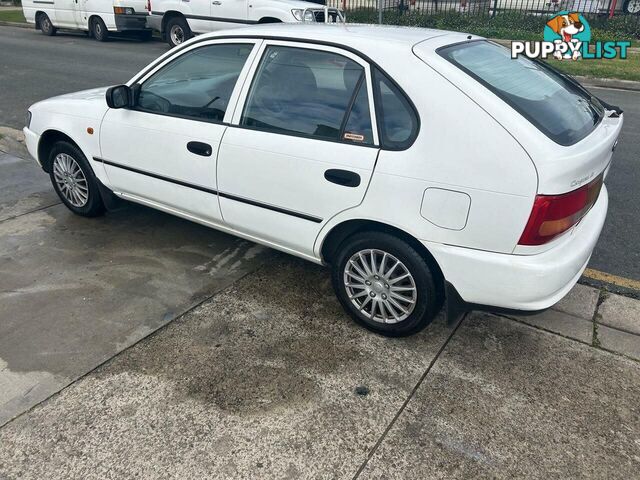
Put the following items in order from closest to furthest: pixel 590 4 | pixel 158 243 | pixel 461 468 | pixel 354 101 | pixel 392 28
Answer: pixel 461 468 → pixel 354 101 → pixel 392 28 → pixel 158 243 → pixel 590 4

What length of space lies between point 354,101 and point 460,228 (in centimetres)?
92

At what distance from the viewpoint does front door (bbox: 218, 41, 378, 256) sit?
2.91m

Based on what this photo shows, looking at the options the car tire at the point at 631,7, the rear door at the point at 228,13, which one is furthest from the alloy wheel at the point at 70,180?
the car tire at the point at 631,7

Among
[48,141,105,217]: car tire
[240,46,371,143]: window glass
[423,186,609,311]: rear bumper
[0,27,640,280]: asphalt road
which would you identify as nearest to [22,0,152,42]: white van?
[0,27,640,280]: asphalt road

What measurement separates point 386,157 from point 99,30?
15.6 m

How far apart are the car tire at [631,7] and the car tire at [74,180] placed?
17.3 m

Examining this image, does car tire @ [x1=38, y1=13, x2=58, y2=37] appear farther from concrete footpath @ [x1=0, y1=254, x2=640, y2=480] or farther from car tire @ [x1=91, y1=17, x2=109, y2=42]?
concrete footpath @ [x1=0, y1=254, x2=640, y2=480]

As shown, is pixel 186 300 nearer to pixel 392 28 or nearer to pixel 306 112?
pixel 306 112

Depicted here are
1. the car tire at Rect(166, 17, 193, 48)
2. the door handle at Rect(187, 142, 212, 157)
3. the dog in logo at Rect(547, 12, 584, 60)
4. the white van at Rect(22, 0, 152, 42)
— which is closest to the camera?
the door handle at Rect(187, 142, 212, 157)

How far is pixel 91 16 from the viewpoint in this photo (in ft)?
50.8

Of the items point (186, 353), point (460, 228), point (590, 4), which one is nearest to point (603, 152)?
point (460, 228)

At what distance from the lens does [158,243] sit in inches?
169

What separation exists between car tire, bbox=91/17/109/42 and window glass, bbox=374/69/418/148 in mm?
15045

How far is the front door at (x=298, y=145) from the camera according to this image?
291cm
